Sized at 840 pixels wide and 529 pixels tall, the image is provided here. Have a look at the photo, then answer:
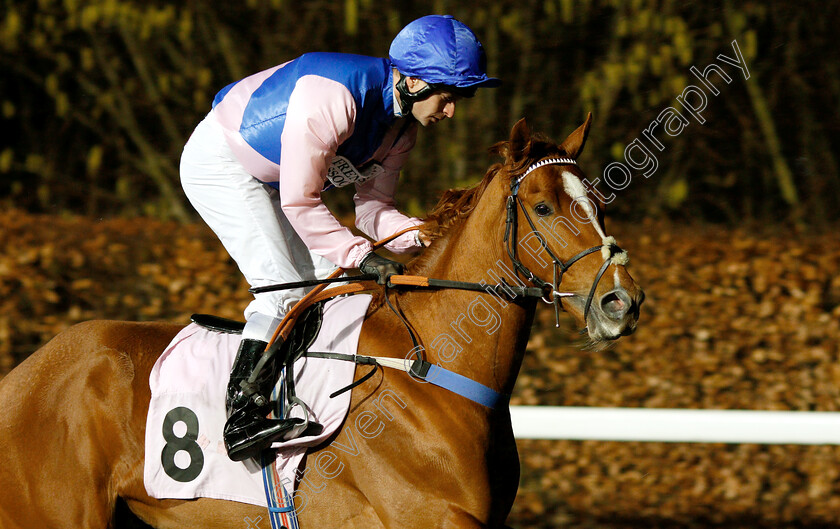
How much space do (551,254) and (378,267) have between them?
57cm

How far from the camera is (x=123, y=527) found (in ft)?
10.1

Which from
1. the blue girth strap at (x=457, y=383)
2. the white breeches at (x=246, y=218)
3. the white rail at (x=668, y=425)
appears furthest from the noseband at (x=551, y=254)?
the white rail at (x=668, y=425)

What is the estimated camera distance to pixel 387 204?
336 centimetres

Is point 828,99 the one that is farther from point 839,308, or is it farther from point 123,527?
point 123,527

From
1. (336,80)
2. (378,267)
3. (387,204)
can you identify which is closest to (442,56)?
(336,80)

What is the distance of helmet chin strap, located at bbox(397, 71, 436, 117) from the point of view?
2.77m

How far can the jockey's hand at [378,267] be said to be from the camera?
8.87 ft

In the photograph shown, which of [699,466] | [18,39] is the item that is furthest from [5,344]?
[699,466]

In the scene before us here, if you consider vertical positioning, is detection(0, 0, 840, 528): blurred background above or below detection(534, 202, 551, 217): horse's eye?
below

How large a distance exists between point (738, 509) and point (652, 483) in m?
0.49

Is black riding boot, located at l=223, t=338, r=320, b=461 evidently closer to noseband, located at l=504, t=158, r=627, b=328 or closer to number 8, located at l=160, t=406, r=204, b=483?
number 8, located at l=160, t=406, r=204, b=483

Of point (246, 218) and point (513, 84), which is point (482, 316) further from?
point (513, 84)

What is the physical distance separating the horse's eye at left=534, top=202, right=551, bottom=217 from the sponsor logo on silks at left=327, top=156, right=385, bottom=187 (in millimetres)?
778

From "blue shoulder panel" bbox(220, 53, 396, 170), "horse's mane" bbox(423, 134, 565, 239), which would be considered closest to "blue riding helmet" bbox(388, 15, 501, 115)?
"blue shoulder panel" bbox(220, 53, 396, 170)
